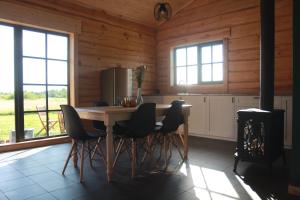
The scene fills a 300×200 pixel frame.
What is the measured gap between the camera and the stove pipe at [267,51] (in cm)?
315

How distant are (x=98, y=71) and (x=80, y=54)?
0.55 metres

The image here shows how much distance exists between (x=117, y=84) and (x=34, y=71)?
5.13 feet

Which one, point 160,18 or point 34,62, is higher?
point 160,18

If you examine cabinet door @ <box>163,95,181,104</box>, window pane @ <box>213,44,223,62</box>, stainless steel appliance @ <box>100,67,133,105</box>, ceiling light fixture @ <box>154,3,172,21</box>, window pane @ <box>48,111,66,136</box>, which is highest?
ceiling light fixture @ <box>154,3,172,21</box>

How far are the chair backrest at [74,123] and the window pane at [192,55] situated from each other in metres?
3.79

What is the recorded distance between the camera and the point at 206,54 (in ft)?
18.3

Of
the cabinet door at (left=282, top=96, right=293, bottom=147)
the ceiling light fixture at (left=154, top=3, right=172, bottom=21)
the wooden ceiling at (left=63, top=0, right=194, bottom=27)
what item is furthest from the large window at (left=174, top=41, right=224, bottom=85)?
the ceiling light fixture at (left=154, top=3, right=172, bottom=21)

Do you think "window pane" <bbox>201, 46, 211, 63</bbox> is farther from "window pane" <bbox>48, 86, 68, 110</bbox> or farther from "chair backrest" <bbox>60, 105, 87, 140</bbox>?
"chair backrest" <bbox>60, 105, 87, 140</bbox>

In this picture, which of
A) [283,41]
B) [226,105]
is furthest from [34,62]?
[283,41]

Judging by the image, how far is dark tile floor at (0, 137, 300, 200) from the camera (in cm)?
230

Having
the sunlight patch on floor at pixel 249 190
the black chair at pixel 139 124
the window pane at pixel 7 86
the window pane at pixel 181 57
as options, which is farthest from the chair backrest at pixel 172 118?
the window pane at pixel 181 57

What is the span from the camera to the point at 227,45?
16.8ft

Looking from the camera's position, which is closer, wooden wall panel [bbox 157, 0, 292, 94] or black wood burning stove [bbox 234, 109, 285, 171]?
black wood burning stove [bbox 234, 109, 285, 171]

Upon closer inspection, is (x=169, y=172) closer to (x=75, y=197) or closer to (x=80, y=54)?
(x=75, y=197)
